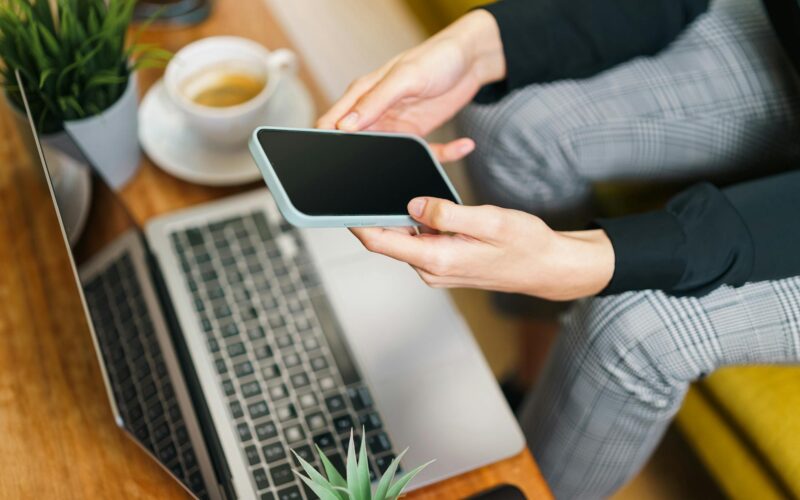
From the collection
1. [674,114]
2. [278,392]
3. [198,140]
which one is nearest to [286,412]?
[278,392]

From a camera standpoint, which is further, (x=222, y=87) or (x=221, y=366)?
(x=222, y=87)

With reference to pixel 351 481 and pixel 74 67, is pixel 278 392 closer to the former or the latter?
pixel 351 481

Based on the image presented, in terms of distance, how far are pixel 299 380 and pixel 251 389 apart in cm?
4

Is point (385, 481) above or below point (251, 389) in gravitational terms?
above

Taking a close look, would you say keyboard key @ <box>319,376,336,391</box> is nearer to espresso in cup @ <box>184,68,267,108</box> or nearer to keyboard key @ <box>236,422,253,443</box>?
keyboard key @ <box>236,422,253,443</box>

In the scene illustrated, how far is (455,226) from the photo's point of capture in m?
0.60

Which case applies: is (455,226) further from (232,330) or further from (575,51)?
(575,51)

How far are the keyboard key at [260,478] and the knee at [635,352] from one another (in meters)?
0.36

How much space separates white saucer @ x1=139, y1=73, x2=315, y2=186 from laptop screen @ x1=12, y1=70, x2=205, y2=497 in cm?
9

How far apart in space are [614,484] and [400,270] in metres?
0.38

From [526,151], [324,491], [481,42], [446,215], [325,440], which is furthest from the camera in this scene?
[526,151]

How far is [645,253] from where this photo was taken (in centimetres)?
73

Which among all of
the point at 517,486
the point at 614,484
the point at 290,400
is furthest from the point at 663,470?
the point at 290,400

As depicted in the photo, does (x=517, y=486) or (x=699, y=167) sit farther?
(x=699, y=167)
